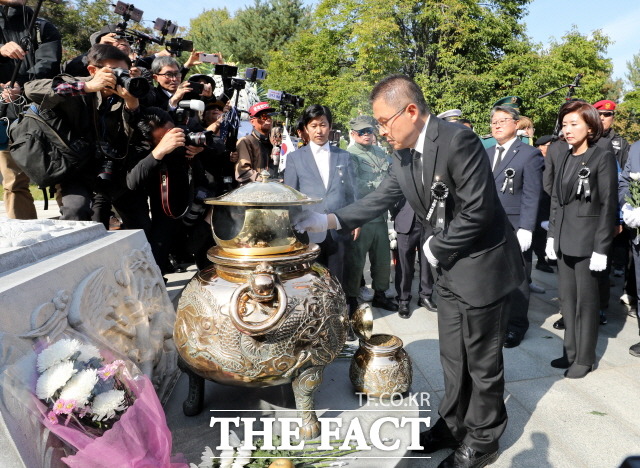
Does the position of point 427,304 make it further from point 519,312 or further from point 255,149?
point 255,149

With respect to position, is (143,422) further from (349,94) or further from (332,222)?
(349,94)

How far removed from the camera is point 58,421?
4.99ft

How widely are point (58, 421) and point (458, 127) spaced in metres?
2.14

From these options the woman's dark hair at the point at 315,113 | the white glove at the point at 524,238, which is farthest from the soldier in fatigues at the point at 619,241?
the woman's dark hair at the point at 315,113

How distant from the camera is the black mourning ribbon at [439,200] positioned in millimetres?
2113

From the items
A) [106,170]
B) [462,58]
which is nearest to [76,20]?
[462,58]

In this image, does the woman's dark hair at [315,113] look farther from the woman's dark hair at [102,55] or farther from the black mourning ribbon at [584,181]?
the black mourning ribbon at [584,181]

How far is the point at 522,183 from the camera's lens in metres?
4.06

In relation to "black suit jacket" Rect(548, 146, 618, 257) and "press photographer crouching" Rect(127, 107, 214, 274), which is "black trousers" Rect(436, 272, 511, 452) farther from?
"press photographer crouching" Rect(127, 107, 214, 274)

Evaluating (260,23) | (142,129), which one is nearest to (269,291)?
(142,129)

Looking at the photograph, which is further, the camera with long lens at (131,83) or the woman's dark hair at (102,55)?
the woman's dark hair at (102,55)

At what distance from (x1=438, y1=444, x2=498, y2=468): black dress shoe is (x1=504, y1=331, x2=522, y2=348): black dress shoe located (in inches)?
68.9

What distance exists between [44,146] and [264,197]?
1.96 m

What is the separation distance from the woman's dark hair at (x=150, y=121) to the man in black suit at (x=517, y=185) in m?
3.10
